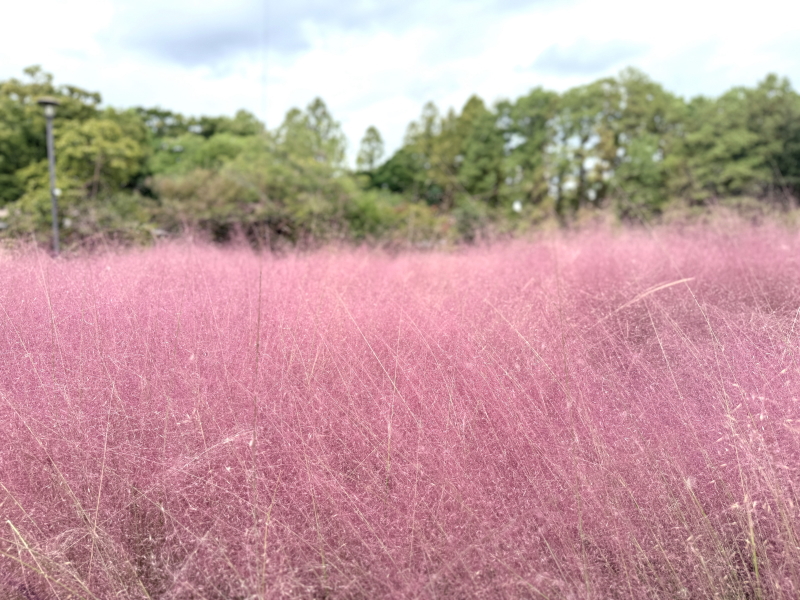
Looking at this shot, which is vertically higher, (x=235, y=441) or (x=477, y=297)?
(x=477, y=297)

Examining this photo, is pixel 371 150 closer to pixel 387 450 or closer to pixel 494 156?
pixel 494 156

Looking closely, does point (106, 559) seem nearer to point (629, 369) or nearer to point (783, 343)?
point (629, 369)

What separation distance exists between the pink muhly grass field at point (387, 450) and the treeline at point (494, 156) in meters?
10.9

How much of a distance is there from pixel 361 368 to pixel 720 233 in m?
6.00

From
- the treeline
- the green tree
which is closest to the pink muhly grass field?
the treeline

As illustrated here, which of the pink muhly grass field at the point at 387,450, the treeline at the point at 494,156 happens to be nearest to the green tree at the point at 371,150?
the treeline at the point at 494,156

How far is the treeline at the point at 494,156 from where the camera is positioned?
50.0 ft

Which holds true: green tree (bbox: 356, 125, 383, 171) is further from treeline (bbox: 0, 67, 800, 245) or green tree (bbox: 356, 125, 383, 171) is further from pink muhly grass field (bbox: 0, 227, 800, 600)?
pink muhly grass field (bbox: 0, 227, 800, 600)

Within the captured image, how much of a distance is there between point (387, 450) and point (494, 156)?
2482 centimetres

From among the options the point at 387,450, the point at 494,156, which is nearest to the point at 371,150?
the point at 494,156

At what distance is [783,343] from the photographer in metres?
2.42

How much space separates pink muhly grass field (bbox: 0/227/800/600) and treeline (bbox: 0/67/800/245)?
1088 cm

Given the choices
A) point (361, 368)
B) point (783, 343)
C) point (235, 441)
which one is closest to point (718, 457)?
point (783, 343)

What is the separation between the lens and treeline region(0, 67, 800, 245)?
600 inches
